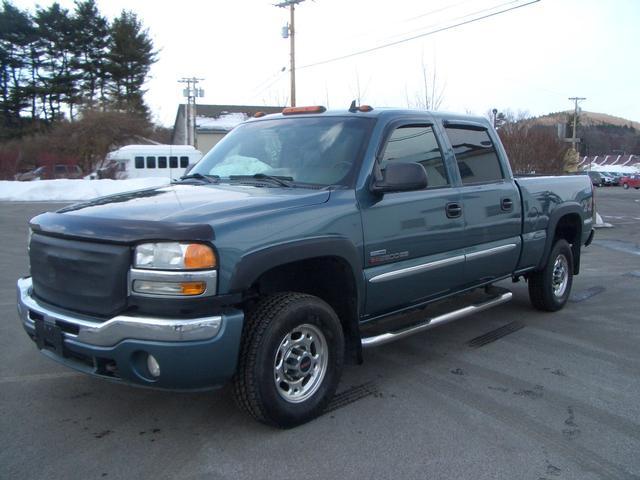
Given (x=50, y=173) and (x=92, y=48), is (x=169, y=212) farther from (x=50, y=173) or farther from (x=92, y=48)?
(x=92, y=48)

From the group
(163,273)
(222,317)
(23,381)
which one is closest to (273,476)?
(222,317)

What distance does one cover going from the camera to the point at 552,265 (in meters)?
6.23

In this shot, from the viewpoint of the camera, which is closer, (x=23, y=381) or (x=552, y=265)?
(x=23, y=381)

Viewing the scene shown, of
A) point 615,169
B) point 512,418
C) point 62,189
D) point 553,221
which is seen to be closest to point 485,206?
point 553,221

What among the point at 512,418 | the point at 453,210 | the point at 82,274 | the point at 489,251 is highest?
the point at 453,210

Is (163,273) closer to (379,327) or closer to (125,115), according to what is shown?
(379,327)

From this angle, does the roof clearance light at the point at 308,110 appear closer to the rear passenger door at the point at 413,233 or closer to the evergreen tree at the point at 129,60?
the rear passenger door at the point at 413,233

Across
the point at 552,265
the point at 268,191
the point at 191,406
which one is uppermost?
the point at 268,191

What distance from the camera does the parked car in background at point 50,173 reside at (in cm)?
3596

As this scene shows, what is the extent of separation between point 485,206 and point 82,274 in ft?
10.8

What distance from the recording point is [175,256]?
3051 millimetres

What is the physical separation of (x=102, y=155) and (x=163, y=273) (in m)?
41.1

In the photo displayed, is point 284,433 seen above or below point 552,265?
below

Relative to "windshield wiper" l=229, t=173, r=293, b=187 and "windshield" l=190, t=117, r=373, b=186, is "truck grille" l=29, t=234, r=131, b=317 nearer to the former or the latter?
"windshield wiper" l=229, t=173, r=293, b=187
